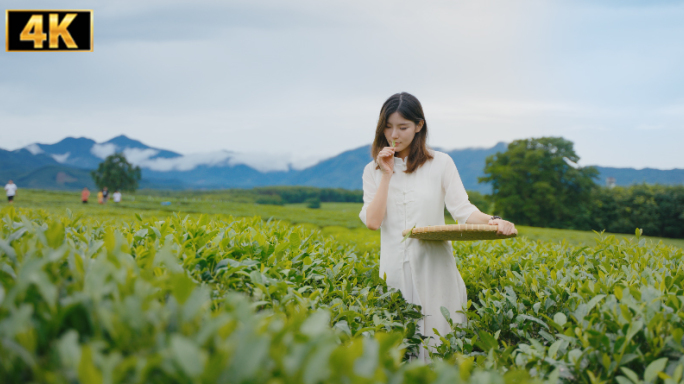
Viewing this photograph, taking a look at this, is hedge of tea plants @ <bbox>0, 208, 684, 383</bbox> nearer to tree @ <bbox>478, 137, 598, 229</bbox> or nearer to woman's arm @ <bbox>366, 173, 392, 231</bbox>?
woman's arm @ <bbox>366, 173, 392, 231</bbox>

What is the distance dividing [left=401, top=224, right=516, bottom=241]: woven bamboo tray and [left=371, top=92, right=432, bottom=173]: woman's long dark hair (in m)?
0.76

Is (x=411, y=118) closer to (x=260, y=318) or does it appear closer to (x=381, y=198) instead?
(x=381, y=198)

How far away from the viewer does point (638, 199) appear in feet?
127

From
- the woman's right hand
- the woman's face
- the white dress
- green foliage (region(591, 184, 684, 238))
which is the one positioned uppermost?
the woman's face

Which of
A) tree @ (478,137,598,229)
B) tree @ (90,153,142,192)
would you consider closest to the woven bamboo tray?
tree @ (478,137,598,229)

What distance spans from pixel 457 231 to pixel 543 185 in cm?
3763

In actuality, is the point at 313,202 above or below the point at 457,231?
below

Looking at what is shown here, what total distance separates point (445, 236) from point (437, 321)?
2.58 ft

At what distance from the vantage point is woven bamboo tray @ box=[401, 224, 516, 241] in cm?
232

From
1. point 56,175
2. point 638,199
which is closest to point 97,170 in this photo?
point 638,199

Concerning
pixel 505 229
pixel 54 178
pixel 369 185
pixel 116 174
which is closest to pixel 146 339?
pixel 505 229

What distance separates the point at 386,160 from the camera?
314 cm

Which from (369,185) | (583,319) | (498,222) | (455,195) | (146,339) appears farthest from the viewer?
(369,185)

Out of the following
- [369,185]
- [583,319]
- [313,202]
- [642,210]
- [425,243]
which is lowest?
[642,210]
